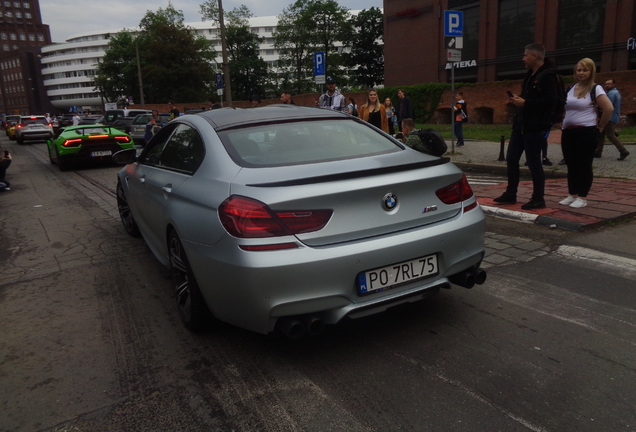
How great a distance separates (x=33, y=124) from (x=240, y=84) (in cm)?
4646

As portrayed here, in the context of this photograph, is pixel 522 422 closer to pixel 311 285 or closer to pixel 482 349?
pixel 482 349

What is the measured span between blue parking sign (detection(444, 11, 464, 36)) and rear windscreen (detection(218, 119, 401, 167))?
8899 mm

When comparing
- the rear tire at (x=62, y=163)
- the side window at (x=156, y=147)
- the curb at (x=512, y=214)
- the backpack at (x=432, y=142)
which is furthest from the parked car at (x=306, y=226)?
the rear tire at (x=62, y=163)

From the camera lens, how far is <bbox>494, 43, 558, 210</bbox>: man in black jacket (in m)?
5.95

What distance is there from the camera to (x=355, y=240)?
2.88m

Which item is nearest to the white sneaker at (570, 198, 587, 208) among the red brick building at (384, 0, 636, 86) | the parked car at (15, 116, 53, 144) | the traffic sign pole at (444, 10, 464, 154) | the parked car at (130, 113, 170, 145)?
the traffic sign pole at (444, 10, 464, 154)

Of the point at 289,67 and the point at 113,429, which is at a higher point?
the point at 289,67

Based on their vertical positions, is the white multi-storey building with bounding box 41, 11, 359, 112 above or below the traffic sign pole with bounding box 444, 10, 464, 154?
above

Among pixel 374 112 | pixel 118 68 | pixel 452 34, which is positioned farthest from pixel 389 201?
pixel 118 68

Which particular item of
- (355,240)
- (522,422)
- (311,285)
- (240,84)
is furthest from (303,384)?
(240,84)

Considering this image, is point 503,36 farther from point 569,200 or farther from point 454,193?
point 454,193

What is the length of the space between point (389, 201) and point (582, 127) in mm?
4325

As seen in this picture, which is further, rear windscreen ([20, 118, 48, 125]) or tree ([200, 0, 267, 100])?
tree ([200, 0, 267, 100])

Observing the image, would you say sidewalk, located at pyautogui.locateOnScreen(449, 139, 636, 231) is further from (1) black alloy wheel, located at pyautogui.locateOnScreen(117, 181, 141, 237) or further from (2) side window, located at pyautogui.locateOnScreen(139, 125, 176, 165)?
(1) black alloy wheel, located at pyautogui.locateOnScreen(117, 181, 141, 237)
